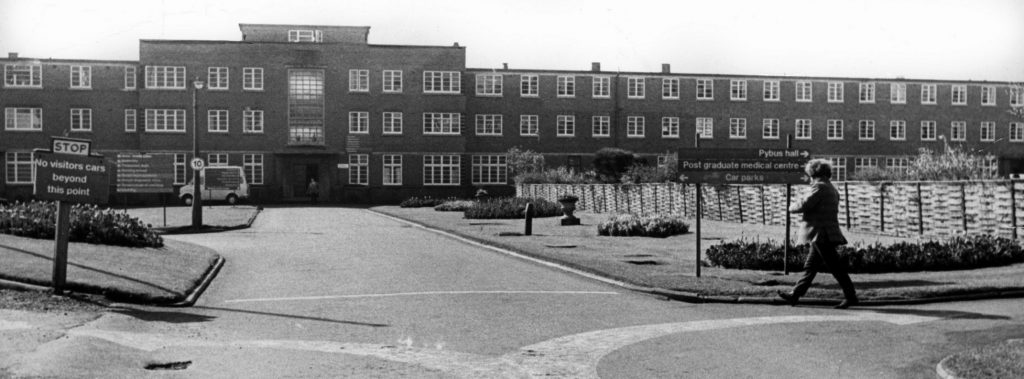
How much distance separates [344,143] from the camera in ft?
225

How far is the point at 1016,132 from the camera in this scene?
78500mm

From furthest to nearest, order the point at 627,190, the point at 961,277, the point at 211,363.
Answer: the point at 627,190 < the point at 961,277 < the point at 211,363

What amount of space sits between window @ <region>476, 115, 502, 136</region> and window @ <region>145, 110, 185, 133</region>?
20134 millimetres

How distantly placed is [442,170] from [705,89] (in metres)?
20.4

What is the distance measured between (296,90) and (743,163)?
55821 mm

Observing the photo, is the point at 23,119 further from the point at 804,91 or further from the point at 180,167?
the point at 804,91

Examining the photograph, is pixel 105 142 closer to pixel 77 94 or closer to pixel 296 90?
pixel 77 94

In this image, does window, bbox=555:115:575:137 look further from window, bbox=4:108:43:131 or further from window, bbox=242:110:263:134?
window, bbox=4:108:43:131

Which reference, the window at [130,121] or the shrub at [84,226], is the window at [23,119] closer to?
the window at [130,121]

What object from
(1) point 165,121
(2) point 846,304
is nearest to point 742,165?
(2) point 846,304

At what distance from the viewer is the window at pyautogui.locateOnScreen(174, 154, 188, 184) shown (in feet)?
218

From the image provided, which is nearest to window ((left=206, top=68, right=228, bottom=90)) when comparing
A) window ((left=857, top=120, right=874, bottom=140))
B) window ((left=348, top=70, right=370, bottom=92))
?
window ((left=348, top=70, right=370, bottom=92))

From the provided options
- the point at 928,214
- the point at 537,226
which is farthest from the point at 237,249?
the point at 928,214

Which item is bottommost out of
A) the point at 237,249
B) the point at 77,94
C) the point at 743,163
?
the point at 237,249
